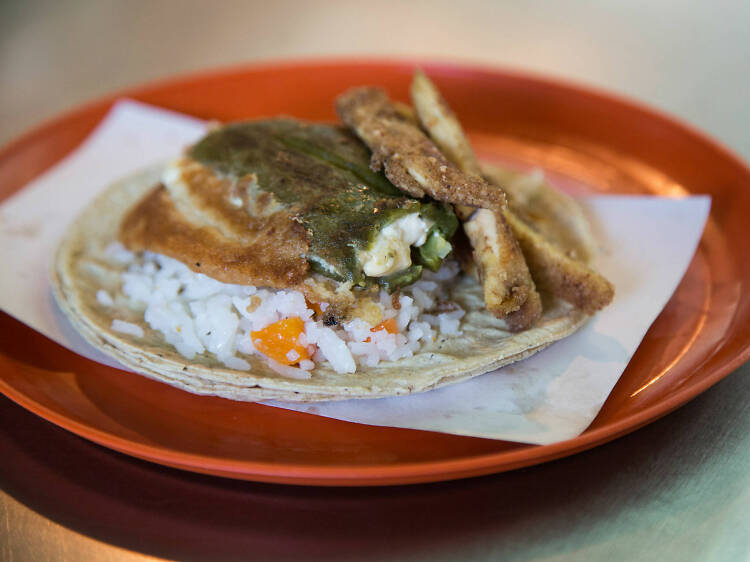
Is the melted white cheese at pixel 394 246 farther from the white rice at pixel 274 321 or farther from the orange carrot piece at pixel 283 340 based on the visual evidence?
the orange carrot piece at pixel 283 340

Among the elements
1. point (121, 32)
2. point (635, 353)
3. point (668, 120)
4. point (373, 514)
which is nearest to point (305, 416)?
point (373, 514)

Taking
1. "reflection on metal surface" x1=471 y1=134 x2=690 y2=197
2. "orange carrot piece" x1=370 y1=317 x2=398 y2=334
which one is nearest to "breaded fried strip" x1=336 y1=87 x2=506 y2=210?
"orange carrot piece" x1=370 y1=317 x2=398 y2=334

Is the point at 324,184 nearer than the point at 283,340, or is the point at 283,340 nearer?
the point at 283,340

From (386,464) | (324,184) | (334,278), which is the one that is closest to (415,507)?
(386,464)

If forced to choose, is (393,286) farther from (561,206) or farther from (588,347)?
(561,206)

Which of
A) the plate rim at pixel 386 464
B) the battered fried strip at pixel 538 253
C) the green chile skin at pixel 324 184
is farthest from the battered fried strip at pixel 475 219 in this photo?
the plate rim at pixel 386 464

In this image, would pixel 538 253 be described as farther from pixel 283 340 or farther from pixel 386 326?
pixel 283 340

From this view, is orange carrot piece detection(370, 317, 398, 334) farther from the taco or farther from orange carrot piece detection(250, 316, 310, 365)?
orange carrot piece detection(250, 316, 310, 365)
